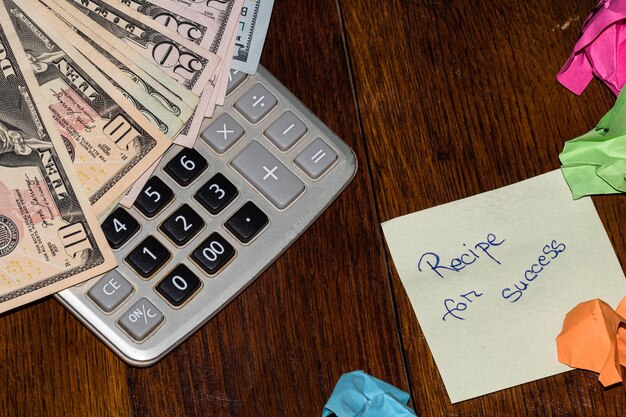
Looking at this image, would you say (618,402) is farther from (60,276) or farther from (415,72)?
(60,276)

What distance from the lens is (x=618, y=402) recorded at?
55 centimetres

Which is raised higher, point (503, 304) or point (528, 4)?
point (528, 4)

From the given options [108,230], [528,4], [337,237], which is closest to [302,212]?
[337,237]

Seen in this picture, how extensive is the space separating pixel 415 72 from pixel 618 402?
268mm

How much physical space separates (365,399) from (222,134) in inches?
8.0

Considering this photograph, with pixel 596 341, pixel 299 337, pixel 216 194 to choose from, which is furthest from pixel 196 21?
pixel 596 341

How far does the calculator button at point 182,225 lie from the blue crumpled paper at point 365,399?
0.14m

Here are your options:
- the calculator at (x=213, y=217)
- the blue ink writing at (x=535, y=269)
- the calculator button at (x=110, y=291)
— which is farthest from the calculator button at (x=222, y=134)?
the blue ink writing at (x=535, y=269)

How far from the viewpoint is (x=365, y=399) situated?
21.0 inches

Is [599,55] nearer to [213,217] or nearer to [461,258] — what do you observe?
[461,258]

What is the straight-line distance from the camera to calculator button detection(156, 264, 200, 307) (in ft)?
1.80

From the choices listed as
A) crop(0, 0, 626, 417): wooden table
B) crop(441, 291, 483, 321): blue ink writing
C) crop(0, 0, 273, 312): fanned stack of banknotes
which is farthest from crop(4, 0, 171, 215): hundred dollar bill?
Result: crop(441, 291, 483, 321): blue ink writing

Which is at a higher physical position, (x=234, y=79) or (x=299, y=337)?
(x=234, y=79)

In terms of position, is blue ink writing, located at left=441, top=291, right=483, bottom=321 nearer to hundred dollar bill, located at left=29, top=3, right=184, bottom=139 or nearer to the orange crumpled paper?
the orange crumpled paper
